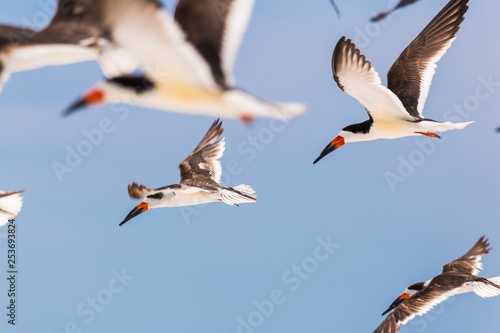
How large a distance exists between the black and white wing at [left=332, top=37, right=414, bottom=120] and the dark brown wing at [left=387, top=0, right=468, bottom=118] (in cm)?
48

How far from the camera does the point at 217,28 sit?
12.0 feet

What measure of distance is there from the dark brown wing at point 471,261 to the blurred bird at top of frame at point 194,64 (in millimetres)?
6528

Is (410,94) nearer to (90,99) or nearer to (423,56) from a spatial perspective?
(423,56)

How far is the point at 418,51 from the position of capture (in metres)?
9.04

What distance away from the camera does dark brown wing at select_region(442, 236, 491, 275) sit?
→ 941 centimetres

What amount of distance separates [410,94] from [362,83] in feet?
4.98

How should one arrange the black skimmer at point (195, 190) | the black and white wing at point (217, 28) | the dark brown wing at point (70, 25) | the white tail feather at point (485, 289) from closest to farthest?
1. the black and white wing at point (217, 28)
2. the dark brown wing at point (70, 25)
3. the white tail feather at point (485, 289)
4. the black skimmer at point (195, 190)

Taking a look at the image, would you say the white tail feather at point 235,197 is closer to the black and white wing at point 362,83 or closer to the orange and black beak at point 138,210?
the orange and black beak at point 138,210

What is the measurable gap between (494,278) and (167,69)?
277 inches

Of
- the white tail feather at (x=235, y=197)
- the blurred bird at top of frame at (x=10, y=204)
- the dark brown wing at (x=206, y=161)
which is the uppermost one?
the white tail feather at (x=235, y=197)

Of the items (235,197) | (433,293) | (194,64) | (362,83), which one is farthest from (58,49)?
(433,293)

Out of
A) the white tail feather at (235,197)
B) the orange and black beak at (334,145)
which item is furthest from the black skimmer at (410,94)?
the white tail feather at (235,197)

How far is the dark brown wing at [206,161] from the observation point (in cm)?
1026

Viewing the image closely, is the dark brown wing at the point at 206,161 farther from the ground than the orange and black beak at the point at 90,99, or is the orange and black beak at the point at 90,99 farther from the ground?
the orange and black beak at the point at 90,99
